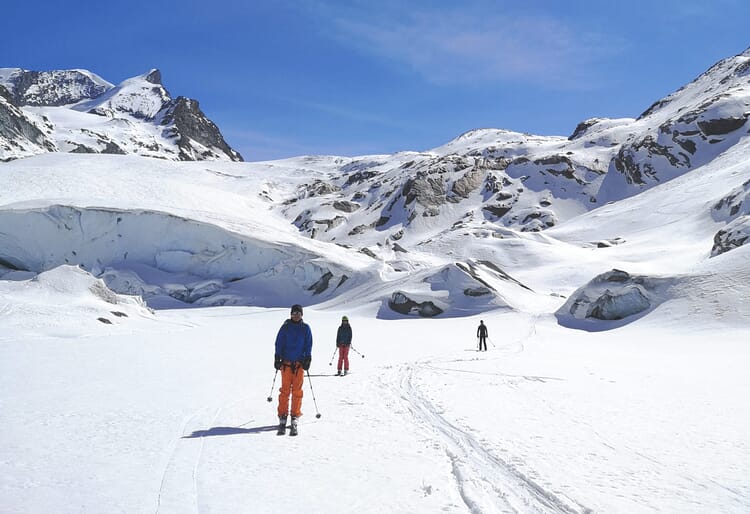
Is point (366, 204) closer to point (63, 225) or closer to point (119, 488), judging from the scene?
point (63, 225)

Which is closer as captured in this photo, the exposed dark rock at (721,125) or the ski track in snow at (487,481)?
the ski track in snow at (487,481)

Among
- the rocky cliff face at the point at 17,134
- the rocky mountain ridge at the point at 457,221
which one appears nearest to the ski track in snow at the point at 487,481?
the rocky mountain ridge at the point at 457,221

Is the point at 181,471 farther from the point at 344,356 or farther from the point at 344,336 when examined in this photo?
the point at 344,336

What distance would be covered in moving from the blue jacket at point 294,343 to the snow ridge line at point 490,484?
2.40 metres

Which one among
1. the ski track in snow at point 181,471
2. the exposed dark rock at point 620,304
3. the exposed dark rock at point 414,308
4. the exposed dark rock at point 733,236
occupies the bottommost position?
the ski track in snow at point 181,471

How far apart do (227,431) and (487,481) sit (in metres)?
3.99

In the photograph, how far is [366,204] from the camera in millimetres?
116188

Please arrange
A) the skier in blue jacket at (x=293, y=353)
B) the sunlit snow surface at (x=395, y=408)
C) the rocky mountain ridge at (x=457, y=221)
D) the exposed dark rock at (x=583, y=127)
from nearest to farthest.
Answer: the sunlit snow surface at (x=395, y=408) < the skier in blue jacket at (x=293, y=353) < the rocky mountain ridge at (x=457, y=221) < the exposed dark rock at (x=583, y=127)

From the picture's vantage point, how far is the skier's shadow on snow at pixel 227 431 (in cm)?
746

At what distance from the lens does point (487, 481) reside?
5.82m

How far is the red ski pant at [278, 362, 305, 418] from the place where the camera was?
8008 mm

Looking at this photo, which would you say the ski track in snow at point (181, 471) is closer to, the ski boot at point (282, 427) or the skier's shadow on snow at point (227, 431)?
the skier's shadow on snow at point (227, 431)

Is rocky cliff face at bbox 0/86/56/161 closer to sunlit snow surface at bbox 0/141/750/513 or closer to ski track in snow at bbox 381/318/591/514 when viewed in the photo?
sunlit snow surface at bbox 0/141/750/513

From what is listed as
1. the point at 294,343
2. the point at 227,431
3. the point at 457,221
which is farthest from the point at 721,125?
the point at 227,431
